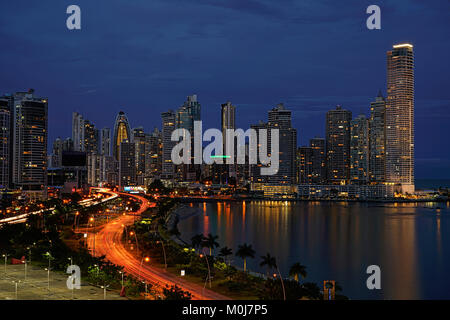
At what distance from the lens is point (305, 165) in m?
118

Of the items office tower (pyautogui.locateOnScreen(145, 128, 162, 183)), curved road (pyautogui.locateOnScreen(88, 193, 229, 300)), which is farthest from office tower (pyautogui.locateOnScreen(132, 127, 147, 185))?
curved road (pyautogui.locateOnScreen(88, 193, 229, 300))

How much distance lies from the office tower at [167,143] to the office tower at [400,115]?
54369mm

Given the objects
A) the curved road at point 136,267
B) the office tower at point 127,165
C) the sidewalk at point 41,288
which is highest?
the office tower at point 127,165

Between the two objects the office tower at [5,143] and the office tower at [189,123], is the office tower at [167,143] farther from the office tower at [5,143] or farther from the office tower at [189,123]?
the office tower at [5,143]

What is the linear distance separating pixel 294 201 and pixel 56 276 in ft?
258

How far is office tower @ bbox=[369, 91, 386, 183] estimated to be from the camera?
106 metres

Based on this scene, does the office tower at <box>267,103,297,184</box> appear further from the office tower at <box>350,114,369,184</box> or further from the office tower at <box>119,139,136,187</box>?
the office tower at <box>119,139,136,187</box>

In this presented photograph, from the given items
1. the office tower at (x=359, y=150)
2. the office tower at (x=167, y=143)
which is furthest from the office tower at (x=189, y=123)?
the office tower at (x=359, y=150)

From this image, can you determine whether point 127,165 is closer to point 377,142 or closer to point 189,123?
point 189,123

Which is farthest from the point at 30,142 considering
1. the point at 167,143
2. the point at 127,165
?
the point at 167,143

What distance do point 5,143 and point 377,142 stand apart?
253ft

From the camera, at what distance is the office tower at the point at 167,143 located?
127 meters

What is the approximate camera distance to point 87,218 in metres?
39.9
